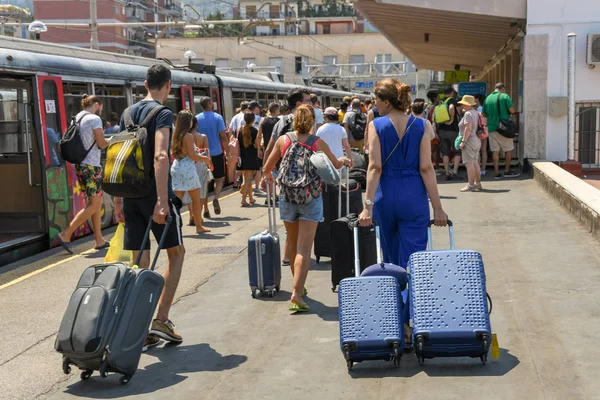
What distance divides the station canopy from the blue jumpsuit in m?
12.2

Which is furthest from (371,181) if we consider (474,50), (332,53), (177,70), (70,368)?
(332,53)

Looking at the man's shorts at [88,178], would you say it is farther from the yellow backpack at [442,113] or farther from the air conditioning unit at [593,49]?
the air conditioning unit at [593,49]

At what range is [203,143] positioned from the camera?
41.8 ft

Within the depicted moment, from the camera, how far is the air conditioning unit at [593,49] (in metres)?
17.4

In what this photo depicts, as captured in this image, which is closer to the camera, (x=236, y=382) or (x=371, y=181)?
(x=236, y=382)

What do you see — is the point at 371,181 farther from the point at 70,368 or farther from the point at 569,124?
the point at 569,124

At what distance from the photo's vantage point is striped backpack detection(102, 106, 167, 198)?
6152mm

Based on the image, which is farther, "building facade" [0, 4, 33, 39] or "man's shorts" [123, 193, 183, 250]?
"building facade" [0, 4, 33, 39]

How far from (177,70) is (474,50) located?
12.5 meters

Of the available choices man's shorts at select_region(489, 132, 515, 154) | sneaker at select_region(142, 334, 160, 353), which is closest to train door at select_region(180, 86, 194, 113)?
man's shorts at select_region(489, 132, 515, 154)

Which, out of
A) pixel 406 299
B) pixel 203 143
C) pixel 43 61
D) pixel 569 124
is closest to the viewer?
pixel 406 299

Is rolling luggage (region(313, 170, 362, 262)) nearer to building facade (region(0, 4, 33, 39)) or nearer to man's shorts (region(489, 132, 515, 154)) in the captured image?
man's shorts (region(489, 132, 515, 154))

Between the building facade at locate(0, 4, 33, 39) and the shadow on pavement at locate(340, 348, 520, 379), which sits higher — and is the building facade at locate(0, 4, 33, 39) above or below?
above

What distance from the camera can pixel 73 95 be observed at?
12.0 meters
